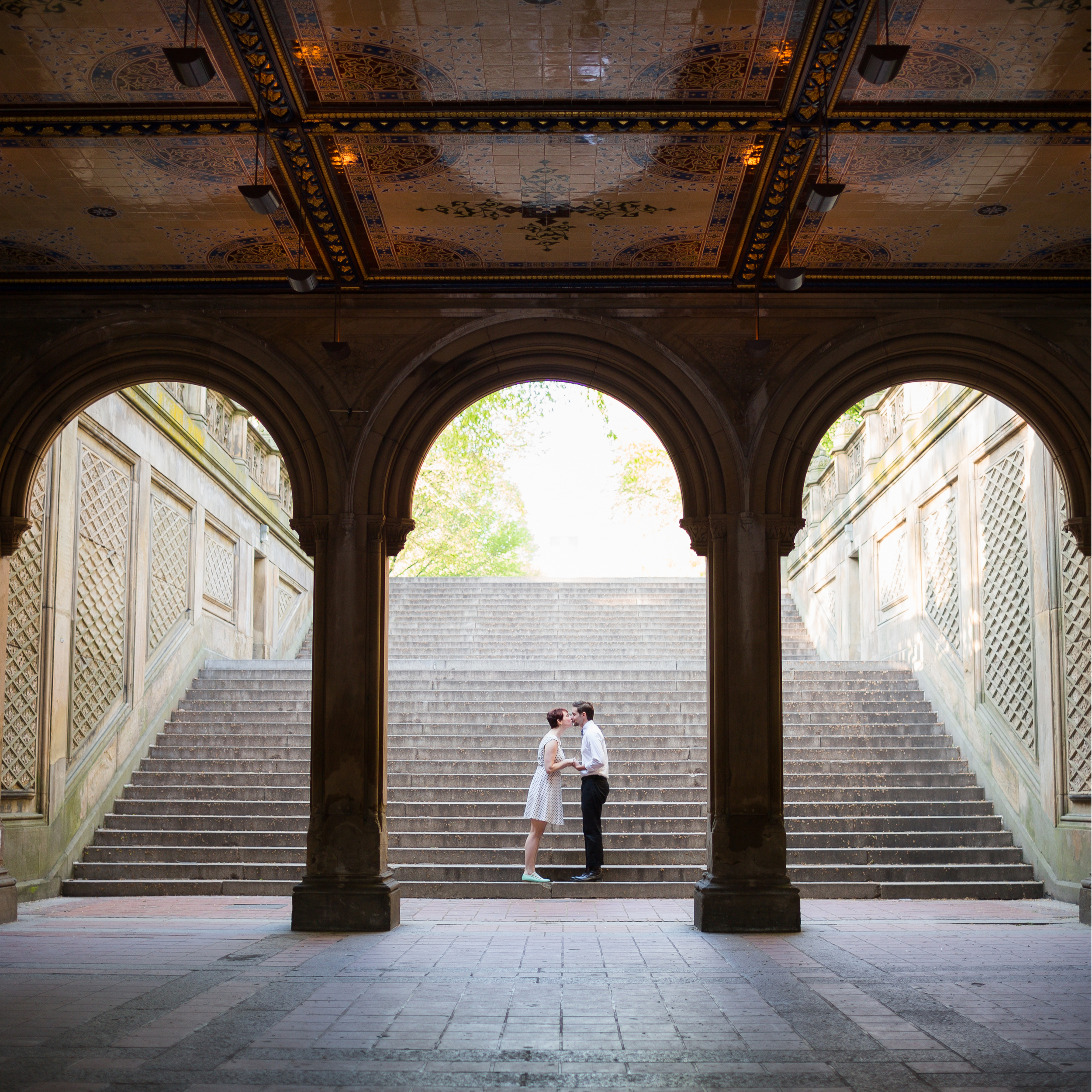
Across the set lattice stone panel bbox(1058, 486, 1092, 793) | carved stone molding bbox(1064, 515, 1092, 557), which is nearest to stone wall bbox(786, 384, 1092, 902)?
lattice stone panel bbox(1058, 486, 1092, 793)

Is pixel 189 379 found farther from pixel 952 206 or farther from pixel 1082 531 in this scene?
pixel 1082 531

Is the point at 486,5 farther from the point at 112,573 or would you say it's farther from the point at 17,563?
the point at 112,573

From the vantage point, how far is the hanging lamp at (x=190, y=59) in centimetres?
575

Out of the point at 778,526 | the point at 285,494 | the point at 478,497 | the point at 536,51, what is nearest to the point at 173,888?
the point at 778,526

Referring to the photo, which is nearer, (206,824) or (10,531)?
(10,531)

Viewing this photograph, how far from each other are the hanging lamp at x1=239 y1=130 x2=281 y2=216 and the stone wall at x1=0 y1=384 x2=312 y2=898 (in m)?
4.26

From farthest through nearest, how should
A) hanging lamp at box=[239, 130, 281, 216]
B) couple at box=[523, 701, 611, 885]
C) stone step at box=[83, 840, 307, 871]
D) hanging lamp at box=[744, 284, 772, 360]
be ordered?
1. stone step at box=[83, 840, 307, 871]
2. couple at box=[523, 701, 611, 885]
3. hanging lamp at box=[744, 284, 772, 360]
4. hanging lamp at box=[239, 130, 281, 216]

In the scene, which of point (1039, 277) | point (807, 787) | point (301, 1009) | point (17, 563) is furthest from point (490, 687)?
point (301, 1009)

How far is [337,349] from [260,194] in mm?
2152

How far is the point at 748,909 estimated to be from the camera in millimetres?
8461

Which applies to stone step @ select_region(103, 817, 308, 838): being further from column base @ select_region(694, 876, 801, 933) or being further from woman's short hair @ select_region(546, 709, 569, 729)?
column base @ select_region(694, 876, 801, 933)

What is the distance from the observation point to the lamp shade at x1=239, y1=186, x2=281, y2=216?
7.00 m

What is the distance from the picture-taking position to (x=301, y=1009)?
5.68m

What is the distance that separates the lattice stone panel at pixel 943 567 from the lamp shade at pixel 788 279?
574 cm
